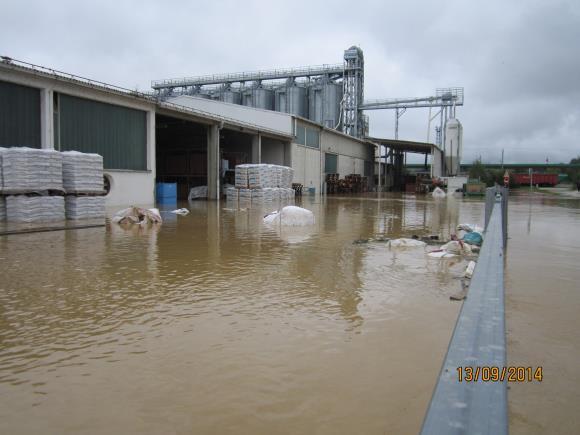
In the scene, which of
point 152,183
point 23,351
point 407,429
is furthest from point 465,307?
point 152,183

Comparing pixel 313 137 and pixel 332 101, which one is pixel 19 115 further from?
pixel 332 101

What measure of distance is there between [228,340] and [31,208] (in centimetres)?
1011

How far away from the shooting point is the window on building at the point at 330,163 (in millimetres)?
41209

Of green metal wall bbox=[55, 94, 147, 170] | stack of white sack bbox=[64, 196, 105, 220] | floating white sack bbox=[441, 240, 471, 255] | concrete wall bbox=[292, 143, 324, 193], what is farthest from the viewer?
concrete wall bbox=[292, 143, 324, 193]

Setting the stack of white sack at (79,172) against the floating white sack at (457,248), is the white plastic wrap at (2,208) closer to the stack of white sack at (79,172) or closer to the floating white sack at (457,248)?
the stack of white sack at (79,172)

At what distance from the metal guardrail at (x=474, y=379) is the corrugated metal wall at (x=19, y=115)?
668 inches

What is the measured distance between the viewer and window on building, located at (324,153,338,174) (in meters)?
41.2

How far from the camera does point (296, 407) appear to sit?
8.59 ft

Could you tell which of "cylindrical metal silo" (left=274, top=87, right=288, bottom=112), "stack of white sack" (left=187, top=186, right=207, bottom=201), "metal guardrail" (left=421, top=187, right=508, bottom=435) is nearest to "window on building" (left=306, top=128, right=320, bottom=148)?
"stack of white sack" (left=187, top=186, right=207, bottom=201)

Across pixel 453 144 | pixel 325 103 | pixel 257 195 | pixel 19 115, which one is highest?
pixel 325 103

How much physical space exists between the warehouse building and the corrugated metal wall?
31mm

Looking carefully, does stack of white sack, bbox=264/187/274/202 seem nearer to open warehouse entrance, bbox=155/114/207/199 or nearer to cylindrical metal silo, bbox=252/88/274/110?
open warehouse entrance, bbox=155/114/207/199

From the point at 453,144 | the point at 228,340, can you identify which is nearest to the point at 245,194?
the point at 228,340

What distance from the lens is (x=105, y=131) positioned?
19594 millimetres
